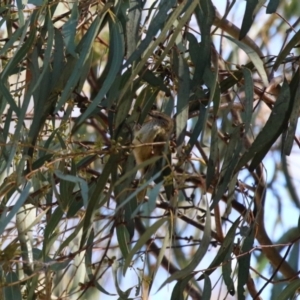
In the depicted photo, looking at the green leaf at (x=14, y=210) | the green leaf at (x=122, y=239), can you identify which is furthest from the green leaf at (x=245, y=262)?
the green leaf at (x=14, y=210)

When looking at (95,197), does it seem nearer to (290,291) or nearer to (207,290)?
(207,290)

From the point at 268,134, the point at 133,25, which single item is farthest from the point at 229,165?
the point at 133,25

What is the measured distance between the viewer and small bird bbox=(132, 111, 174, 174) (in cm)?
164

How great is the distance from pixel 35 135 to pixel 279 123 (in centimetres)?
47

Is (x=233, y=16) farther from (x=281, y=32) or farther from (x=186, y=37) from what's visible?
(x=186, y=37)

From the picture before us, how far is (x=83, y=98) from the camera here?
172cm

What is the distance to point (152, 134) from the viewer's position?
1.70 m

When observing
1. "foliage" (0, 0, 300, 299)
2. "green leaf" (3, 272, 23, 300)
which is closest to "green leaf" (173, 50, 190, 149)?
"foliage" (0, 0, 300, 299)

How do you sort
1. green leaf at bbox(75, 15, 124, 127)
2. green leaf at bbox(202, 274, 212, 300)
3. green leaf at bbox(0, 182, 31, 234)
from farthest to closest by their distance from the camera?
green leaf at bbox(202, 274, 212, 300)
green leaf at bbox(75, 15, 124, 127)
green leaf at bbox(0, 182, 31, 234)

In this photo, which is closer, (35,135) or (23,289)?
(35,135)

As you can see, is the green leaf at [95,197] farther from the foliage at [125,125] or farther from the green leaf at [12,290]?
the green leaf at [12,290]

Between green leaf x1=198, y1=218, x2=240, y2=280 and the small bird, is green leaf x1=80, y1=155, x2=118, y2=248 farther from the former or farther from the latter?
green leaf x1=198, y1=218, x2=240, y2=280

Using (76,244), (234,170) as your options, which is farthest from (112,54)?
(76,244)

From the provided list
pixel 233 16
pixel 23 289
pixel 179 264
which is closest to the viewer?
pixel 23 289
